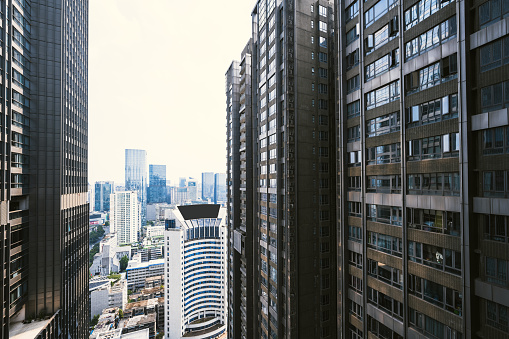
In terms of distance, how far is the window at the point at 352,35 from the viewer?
26.2 m

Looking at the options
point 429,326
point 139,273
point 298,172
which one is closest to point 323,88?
point 298,172

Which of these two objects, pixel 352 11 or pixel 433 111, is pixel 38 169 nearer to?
pixel 352 11

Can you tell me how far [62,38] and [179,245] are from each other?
258ft

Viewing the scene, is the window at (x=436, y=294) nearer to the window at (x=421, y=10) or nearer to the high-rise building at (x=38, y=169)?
the window at (x=421, y=10)

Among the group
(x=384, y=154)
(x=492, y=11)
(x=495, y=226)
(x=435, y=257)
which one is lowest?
(x=435, y=257)

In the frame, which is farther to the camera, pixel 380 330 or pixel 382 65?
pixel 382 65

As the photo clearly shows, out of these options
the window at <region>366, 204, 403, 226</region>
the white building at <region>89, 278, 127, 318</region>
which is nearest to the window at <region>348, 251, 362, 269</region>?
the window at <region>366, 204, 403, 226</region>

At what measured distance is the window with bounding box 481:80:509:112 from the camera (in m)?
14.0

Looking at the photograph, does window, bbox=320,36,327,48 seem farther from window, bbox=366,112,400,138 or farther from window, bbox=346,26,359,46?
window, bbox=366,112,400,138

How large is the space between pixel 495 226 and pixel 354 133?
1460cm

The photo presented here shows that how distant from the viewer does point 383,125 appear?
73.6 ft

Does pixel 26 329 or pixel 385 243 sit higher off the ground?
pixel 385 243

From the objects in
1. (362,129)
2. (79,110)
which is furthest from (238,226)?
(79,110)

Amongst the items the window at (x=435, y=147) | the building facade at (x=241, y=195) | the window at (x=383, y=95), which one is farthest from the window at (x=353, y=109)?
the building facade at (x=241, y=195)
